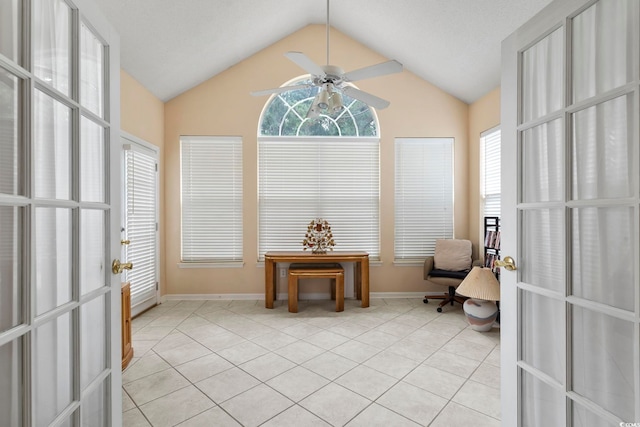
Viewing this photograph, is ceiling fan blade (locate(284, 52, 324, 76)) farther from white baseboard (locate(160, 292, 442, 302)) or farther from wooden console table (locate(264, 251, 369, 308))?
white baseboard (locate(160, 292, 442, 302))

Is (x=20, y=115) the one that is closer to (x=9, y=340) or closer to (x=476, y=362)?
(x=9, y=340)

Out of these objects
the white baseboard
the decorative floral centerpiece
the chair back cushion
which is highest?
the decorative floral centerpiece

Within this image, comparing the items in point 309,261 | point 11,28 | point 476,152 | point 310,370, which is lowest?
point 310,370

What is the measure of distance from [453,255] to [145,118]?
4.27m

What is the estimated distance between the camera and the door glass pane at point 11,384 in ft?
2.38

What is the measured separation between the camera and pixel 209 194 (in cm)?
399

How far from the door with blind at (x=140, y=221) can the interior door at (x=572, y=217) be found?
3.43 metres

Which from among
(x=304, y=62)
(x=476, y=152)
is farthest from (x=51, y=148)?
(x=476, y=152)

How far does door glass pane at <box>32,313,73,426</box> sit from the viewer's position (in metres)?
0.82

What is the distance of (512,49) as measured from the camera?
1.27 metres

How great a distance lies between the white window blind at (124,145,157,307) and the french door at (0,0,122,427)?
228 centimetres

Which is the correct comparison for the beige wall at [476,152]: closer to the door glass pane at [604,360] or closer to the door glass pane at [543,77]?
the door glass pane at [543,77]

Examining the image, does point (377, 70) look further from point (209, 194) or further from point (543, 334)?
point (209, 194)

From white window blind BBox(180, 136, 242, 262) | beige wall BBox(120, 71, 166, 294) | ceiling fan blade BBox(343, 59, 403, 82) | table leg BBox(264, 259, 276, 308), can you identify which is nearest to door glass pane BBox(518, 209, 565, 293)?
ceiling fan blade BBox(343, 59, 403, 82)
